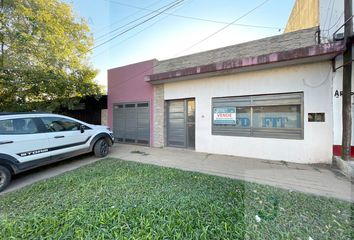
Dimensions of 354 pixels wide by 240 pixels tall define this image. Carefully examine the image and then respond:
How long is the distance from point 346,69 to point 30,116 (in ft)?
27.9

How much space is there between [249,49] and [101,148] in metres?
6.63

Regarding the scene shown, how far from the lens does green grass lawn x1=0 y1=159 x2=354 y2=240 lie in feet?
6.86

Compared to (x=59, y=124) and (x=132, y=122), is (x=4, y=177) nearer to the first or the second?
(x=59, y=124)

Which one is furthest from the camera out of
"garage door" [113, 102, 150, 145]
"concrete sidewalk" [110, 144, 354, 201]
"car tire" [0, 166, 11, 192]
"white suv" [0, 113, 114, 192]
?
"garage door" [113, 102, 150, 145]

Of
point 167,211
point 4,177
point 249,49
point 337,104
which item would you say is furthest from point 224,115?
point 4,177

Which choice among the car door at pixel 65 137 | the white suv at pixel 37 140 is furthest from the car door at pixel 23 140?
the car door at pixel 65 137

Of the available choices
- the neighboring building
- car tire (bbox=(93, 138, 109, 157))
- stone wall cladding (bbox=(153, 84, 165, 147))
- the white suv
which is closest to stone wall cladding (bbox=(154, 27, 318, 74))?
the neighboring building

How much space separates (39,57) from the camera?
21.7 ft

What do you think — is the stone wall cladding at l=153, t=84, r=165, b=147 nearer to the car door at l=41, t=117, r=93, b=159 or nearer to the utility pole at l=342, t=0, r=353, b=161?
the car door at l=41, t=117, r=93, b=159

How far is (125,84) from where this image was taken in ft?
28.1

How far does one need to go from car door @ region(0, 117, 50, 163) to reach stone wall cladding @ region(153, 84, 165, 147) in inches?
165

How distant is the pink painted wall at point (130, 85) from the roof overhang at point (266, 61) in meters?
1.44

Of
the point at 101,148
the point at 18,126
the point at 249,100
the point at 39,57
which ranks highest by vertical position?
the point at 39,57

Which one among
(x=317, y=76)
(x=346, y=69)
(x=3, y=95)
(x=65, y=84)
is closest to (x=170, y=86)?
(x=65, y=84)
